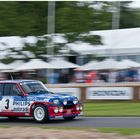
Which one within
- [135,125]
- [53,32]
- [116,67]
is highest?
[53,32]

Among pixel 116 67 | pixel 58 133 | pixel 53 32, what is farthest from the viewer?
pixel 53 32

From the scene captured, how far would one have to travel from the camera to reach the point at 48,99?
55.8 feet

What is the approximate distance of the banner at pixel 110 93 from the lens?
89.1 feet

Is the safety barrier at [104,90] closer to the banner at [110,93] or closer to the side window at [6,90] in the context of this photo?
the banner at [110,93]

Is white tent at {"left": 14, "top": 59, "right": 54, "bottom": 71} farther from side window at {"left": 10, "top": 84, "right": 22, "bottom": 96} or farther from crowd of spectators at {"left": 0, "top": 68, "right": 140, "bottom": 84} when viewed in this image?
side window at {"left": 10, "top": 84, "right": 22, "bottom": 96}

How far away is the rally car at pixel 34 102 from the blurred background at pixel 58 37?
47.8 ft

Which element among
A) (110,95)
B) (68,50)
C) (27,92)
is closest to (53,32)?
(68,50)

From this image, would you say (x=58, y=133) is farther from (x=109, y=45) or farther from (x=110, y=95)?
(x=109, y=45)

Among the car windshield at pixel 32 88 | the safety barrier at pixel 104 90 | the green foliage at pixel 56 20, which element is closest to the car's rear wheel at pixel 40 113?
the car windshield at pixel 32 88

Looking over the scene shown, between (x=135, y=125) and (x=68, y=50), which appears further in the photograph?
(x=68, y=50)

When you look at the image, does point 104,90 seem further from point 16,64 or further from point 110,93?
point 16,64

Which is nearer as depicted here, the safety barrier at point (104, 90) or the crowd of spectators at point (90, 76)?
the safety barrier at point (104, 90)

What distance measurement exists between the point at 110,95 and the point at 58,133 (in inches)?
584

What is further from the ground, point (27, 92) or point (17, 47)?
point (17, 47)
